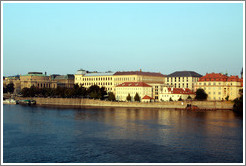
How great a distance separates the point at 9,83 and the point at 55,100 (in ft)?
122

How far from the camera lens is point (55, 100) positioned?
276ft

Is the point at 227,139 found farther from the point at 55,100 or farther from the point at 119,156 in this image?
the point at 55,100

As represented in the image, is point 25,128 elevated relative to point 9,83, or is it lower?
lower

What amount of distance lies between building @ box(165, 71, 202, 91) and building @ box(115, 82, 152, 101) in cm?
649

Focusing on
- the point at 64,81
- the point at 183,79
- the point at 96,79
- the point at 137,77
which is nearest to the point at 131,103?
the point at 137,77

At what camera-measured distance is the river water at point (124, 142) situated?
24688mm

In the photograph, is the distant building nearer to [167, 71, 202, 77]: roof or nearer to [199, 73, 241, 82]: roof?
[167, 71, 202, 77]: roof

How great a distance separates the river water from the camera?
2469 centimetres

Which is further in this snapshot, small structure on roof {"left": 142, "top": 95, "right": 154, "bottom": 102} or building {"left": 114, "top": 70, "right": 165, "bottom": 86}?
building {"left": 114, "top": 70, "right": 165, "bottom": 86}

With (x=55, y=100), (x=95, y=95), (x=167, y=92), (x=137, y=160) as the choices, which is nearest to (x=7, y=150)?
(x=137, y=160)

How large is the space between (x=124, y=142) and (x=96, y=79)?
2378 inches

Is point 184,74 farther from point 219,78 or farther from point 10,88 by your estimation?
point 10,88

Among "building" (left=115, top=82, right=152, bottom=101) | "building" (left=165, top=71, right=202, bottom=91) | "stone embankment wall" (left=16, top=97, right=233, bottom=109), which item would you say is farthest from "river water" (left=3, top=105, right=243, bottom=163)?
"building" (left=165, top=71, right=202, bottom=91)

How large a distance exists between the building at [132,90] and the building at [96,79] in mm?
8008
